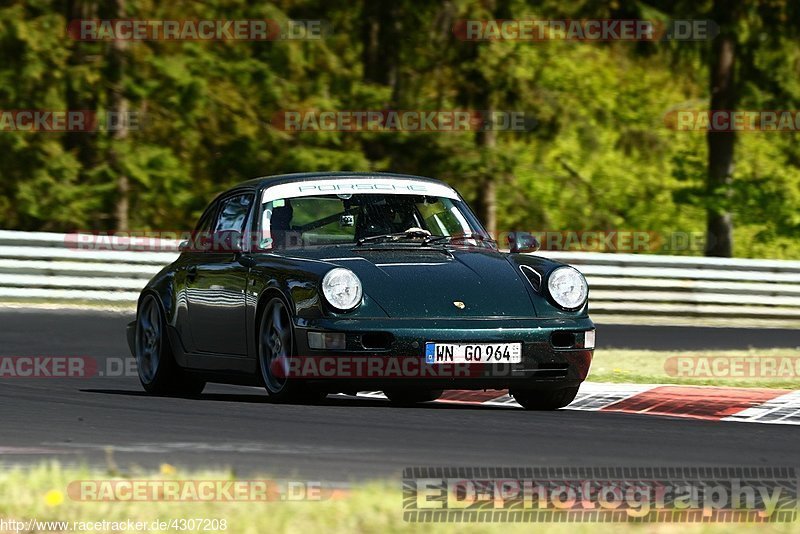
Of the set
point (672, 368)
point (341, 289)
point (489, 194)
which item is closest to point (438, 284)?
point (341, 289)

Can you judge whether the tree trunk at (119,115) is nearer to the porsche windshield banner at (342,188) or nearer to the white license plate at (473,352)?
the porsche windshield banner at (342,188)

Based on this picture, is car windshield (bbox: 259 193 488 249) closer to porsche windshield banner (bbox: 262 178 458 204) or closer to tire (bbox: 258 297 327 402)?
porsche windshield banner (bbox: 262 178 458 204)

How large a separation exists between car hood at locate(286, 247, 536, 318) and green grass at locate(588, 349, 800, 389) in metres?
2.25

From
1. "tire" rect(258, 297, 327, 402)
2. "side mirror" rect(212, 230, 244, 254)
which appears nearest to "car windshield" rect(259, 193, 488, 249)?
"side mirror" rect(212, 230, 244, 254)

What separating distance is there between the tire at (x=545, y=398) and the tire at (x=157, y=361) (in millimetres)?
2269

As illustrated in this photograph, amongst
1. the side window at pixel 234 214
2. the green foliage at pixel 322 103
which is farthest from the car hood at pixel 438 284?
the green foliage at pixel 322 103

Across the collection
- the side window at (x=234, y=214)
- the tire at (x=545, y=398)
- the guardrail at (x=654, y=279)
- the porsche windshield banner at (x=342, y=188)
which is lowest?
the guardrail at (x=654, y=279)

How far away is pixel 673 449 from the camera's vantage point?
8.17 m

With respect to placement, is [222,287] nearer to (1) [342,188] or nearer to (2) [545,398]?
(1) [342,188]

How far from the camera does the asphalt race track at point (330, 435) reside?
7.58m

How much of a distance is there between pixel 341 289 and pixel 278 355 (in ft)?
2.19

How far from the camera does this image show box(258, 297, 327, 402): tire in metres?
9.71

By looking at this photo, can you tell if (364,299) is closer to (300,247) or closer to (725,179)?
(300,247)

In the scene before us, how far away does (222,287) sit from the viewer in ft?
35.1
